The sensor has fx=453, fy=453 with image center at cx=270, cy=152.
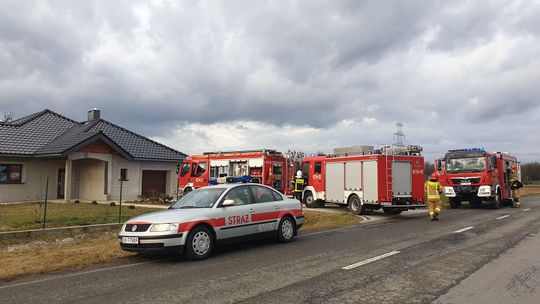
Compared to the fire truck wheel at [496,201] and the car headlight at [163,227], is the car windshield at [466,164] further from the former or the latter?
the car headlight at [163,227]

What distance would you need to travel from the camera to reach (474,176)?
22656mm

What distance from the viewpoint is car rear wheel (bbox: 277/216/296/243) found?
1062 centimetres

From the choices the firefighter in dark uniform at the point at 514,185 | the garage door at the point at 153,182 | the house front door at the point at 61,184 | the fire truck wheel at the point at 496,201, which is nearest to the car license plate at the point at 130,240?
the fire truck wheel at the point at 496,201

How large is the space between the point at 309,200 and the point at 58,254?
14.2 meters

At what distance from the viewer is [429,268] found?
7613mm

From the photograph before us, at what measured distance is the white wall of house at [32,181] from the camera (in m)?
24.4

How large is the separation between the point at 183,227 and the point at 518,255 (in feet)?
21.5

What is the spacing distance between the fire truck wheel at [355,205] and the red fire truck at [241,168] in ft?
13.7

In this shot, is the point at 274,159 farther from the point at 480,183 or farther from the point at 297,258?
the point at 297,258

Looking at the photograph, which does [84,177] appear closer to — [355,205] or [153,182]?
[153,182]

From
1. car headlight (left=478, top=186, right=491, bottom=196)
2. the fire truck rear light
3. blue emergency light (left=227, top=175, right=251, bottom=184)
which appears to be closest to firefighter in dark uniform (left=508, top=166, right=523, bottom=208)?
car headlight (left=478, top=186, right=491, bottom=196)

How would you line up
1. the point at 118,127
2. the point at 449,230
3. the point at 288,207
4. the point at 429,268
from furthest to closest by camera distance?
the point at 118,127, the point at 449,230, the point at 288,207, the point at 429,268

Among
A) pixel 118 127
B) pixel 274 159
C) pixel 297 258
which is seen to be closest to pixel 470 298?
pixel 297 258

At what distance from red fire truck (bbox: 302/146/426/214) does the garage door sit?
13859mm
